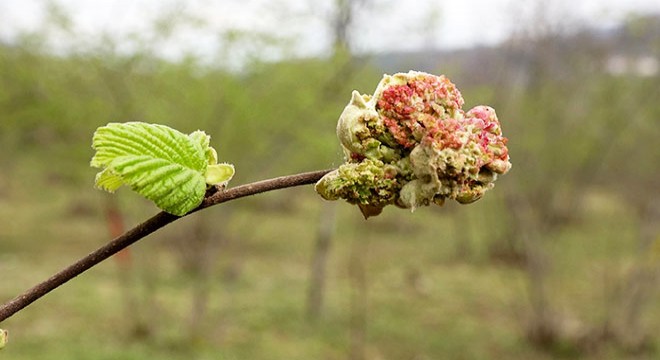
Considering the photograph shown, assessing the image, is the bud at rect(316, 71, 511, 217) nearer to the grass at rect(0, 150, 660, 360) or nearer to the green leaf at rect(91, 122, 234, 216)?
the green leaf at rect(91, 122, 234, 216)

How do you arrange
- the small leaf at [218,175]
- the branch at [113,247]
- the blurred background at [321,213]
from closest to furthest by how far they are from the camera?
the branch at [113,247], the small leaf at [218,175], the blurred background at [321,213]

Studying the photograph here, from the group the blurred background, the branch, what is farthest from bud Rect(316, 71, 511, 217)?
the blurred background

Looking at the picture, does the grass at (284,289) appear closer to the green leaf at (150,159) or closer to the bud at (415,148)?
the green leaf at (150,159)

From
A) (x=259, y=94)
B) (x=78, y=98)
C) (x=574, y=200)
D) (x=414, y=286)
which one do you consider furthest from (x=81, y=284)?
(x=574, y=200)

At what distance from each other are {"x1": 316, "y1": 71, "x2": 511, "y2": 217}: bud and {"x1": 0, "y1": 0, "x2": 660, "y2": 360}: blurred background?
15.2 feet

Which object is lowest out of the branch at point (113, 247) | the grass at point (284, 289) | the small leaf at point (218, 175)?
the branch at point (113, 247)

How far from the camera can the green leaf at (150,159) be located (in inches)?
29.1

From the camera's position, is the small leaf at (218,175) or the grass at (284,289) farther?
the grass at (284,289)

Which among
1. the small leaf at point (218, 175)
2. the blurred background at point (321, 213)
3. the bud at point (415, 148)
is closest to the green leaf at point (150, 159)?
the small leaf at point (218, 175)

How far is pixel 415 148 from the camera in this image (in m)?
0.74

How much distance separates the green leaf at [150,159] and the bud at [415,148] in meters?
0.14

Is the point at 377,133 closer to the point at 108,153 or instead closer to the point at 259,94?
the point at 108,153

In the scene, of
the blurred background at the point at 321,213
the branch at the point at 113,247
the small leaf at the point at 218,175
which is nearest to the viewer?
the branch at the point at 113,247

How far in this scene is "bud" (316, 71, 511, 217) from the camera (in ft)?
2.40
